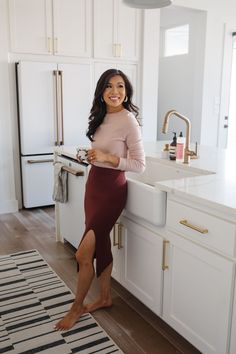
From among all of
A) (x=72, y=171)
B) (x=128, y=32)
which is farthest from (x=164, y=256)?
(x=128, y=32)

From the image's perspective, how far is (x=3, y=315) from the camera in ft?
6.91

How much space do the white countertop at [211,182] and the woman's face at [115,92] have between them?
0.48 metres

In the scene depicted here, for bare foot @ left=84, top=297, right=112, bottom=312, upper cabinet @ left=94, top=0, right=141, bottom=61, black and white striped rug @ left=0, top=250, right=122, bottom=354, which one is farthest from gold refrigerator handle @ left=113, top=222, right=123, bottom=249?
upper cabinet @ left=94, top=0, right=141, bottom=61

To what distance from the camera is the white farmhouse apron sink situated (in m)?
1.80

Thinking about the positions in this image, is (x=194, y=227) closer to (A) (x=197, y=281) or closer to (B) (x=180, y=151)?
(A) (x=197, y=281)

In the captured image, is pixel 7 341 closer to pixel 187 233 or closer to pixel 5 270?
pixel 5 270

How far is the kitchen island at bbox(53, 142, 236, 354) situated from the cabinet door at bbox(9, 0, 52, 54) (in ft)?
8.25

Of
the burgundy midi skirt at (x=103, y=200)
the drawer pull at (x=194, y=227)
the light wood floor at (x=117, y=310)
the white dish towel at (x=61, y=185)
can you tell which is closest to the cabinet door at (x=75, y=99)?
the light wood floor at (x=117, y=310)

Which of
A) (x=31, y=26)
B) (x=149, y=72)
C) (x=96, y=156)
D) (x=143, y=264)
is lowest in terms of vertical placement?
(x=143, y=264)

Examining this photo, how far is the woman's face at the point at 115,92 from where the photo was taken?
6.13 ft

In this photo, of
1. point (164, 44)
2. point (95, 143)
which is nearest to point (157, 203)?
point (95, 143)

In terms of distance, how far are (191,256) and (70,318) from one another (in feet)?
2.70

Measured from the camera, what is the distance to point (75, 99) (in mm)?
4168

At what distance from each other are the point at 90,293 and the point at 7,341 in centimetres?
63
